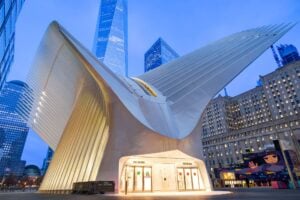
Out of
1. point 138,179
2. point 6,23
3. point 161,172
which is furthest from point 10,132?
point 161,172

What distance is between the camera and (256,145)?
307 feet

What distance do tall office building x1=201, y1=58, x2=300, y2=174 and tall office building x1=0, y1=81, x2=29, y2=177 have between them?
13333 cm

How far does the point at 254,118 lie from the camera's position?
133 meters

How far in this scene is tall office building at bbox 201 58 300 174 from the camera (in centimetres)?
9112

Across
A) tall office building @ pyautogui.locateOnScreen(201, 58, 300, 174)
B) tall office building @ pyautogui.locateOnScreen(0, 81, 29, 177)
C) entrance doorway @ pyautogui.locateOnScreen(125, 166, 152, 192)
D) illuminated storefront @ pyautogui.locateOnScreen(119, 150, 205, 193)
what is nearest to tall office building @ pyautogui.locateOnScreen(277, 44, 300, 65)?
tall office building @ pyautogui.locateOnScreen(201, 58, 300, 174)

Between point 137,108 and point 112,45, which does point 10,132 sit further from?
point 137,108

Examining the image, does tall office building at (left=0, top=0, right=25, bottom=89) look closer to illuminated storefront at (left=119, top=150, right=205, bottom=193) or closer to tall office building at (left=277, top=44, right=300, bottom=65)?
illuminated storefront at (left=119, top=150, right=205, bottom=193)

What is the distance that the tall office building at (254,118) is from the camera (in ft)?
299

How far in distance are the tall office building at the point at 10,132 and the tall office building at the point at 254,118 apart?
133 meters

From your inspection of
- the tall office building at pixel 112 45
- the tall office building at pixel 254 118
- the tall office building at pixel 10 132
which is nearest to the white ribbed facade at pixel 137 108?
the tall office building at pixel 254 118

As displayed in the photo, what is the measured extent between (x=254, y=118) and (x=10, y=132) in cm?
16786

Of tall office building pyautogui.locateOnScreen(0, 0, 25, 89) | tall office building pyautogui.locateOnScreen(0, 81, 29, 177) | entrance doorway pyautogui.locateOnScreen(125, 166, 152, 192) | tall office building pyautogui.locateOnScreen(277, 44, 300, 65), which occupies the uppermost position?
tall office building pyautogui.locateOnScreen(277, 44, 300, 65)

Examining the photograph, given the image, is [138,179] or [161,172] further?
[161,172]

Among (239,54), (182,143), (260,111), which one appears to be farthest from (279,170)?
(260,111)
